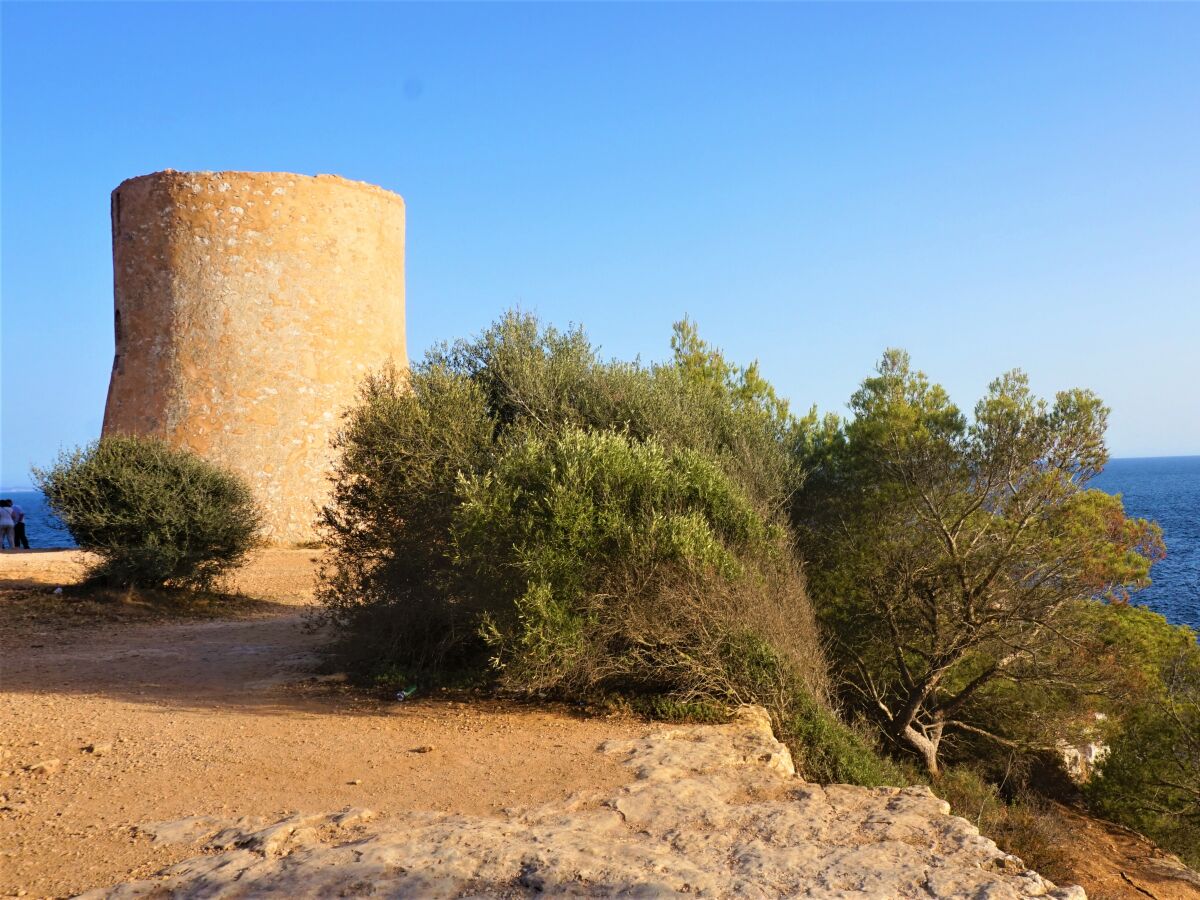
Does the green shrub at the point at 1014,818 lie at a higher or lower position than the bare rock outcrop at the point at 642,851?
lower

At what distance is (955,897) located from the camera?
4.37 metres

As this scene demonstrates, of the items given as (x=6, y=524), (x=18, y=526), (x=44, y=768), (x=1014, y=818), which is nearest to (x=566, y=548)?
(x=44, y=768)

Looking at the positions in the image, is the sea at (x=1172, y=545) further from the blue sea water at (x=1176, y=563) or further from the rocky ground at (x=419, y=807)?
the rocky ground at (x=419, y=807)

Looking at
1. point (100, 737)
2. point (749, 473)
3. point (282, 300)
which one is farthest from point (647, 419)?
point (282, 300)

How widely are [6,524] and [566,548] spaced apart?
18393 millimetres

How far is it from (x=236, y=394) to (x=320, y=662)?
38.4ft

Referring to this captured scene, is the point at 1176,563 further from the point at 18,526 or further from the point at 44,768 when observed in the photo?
the point at 44,768

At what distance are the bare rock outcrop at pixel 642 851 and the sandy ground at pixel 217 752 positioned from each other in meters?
0.31

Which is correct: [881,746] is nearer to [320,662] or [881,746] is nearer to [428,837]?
[320,662]

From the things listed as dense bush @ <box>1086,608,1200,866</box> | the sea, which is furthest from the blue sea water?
dense bush @ <box>1086,608,1200,866</box>

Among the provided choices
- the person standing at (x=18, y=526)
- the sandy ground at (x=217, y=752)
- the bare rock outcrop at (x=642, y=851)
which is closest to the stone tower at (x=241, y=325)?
the person standing at (x=18, y=526)

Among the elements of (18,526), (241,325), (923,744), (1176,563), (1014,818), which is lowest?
(1014,818)

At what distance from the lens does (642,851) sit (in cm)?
468

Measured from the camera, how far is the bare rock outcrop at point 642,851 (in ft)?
14.1
